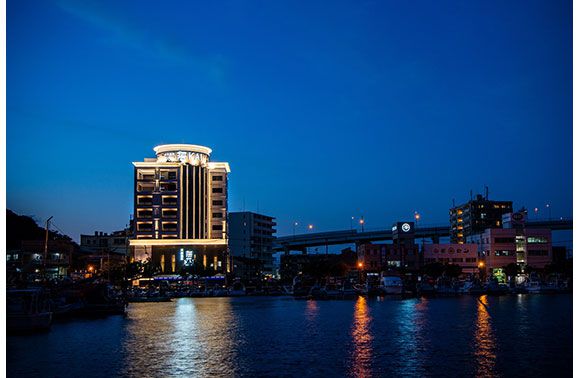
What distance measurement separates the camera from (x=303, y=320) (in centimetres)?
4988

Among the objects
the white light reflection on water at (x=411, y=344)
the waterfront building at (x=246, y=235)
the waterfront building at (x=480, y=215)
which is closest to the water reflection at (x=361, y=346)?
the white light reflection on water at (x=411, y=344)

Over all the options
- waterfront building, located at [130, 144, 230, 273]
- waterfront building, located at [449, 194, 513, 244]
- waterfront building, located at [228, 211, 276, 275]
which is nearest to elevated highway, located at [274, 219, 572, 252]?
waterfront building, located at [449, 194, 513, 244]

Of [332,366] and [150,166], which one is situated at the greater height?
[150,166]

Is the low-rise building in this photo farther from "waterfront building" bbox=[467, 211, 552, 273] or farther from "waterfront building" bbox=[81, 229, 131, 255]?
"waterfront building" bbox=[81, 229, 131, 255]

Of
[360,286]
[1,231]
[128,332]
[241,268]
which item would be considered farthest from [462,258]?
[1,231]

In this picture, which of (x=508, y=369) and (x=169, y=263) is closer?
(x=508, y=369)

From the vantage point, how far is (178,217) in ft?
368

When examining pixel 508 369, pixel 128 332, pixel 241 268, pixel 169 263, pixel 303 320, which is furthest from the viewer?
pixel 241 268

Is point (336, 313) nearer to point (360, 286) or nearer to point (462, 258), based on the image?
point (360, 286)

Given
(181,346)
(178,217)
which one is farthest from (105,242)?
(181,346)

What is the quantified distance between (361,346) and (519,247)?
85384 millimetres

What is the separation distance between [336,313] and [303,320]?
7712 millimetres

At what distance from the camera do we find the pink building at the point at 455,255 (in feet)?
364

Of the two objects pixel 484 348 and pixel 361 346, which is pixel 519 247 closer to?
pixel 484 348
